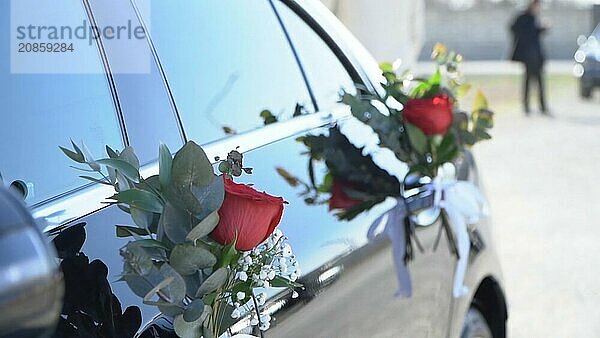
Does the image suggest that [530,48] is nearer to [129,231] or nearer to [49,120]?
[49,120]

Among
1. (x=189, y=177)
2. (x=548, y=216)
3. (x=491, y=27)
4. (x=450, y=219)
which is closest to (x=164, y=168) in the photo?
(x=189, y=177)

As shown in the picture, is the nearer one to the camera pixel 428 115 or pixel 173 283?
pixel 173 283

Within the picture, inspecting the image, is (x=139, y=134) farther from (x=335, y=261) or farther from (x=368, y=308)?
(x=368, y=308)

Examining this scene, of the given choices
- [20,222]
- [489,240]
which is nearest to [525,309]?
[489,240]

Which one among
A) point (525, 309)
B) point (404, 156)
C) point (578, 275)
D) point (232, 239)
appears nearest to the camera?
→ point (232, 239)

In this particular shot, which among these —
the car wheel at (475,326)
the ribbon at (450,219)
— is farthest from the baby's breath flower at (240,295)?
the car wheel at (475,326)

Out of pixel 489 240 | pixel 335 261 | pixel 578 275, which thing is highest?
pixel 335 261

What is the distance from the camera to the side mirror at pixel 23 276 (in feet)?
2.72

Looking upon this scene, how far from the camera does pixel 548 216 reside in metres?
8.34

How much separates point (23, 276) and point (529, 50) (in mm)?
15210

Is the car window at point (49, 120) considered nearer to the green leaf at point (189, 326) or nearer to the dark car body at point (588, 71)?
the green leaf at point (189, 326)

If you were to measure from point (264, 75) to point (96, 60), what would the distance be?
0.76m

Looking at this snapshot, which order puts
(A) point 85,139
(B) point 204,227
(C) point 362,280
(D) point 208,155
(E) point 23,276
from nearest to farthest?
(E) point 23,276 → (B) point 204,227 → (A) point 85,139 → (D) point 208,155 → (C) point 362,280

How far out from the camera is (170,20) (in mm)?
2115
